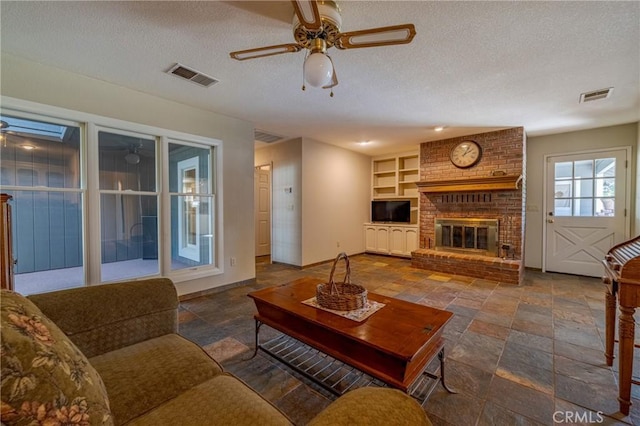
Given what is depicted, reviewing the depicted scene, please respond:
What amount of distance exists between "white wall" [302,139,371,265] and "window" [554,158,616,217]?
11.9 ft

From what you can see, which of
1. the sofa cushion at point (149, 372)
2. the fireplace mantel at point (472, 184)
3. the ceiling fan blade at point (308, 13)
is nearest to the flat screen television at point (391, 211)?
the fireplace mantel at point (472, 184)

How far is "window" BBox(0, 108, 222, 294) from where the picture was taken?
2.53 meters

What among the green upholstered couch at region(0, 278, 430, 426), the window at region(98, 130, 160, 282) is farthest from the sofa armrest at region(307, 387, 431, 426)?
the window at region(98, 130, 160, 282)

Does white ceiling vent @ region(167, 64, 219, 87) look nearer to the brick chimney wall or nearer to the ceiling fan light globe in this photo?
the ceiling fan light globe

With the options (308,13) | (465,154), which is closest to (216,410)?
(308,13)

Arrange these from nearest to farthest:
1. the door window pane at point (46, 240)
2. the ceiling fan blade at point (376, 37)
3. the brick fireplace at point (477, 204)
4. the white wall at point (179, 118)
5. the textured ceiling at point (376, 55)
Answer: the ceiling fan blade at point (376, 37)
the textured ceiling at point (376, 55)
the white wall at point (179, 118)
the door window pane at point (46, 240)
the brick fireplace at point (477, 204)

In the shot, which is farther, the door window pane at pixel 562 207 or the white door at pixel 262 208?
the white door at pixel 262 208

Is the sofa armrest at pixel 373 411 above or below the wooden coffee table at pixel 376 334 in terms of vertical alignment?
above

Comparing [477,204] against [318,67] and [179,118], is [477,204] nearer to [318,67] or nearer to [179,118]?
[318,67]

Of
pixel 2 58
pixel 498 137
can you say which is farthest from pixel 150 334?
pixel 498 137

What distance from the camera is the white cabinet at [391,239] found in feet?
19.1

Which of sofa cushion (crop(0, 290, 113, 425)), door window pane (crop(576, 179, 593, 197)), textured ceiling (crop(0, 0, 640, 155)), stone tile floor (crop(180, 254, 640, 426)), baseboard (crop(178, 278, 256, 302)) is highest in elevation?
textured ceiling (crop(0, 0, 640, 155))

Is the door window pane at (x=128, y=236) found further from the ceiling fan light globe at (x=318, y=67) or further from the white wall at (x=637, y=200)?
the white wall at (x=637, y=200)

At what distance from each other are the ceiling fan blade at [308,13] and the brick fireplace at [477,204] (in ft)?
13.2
